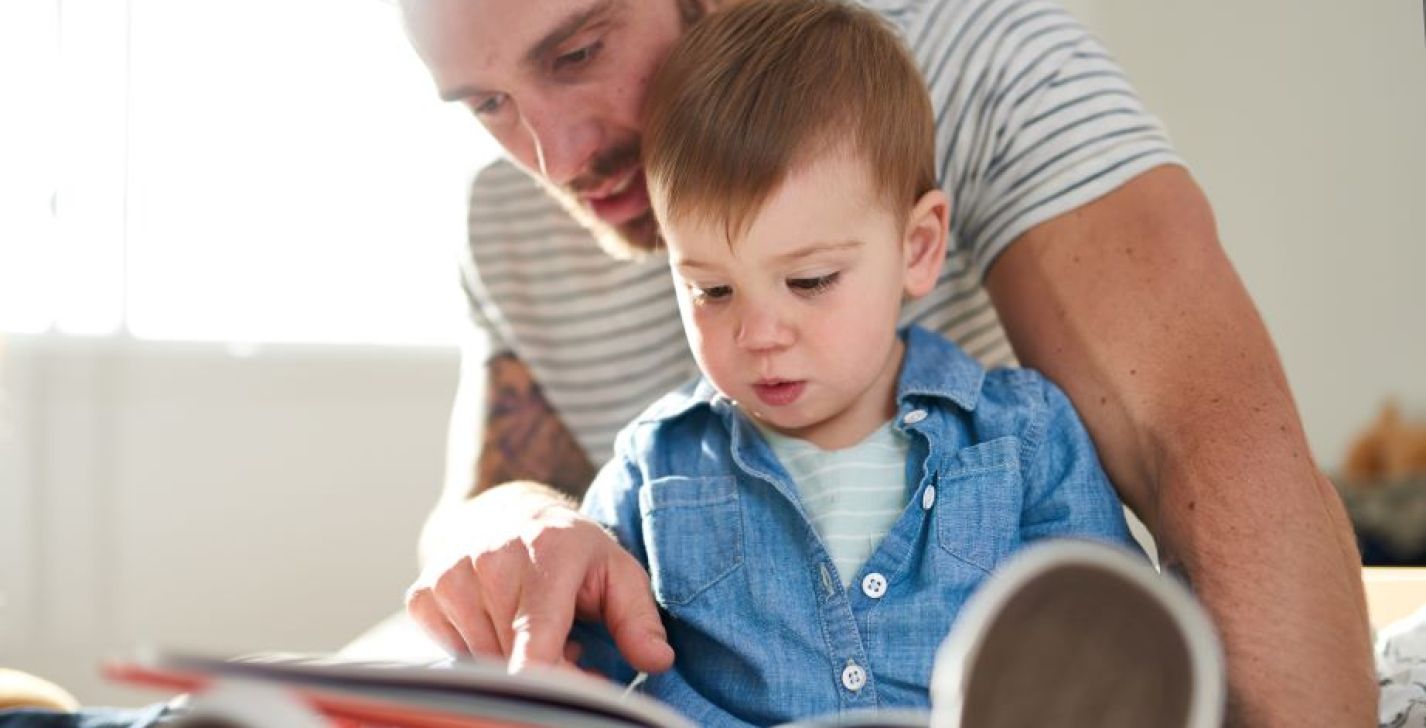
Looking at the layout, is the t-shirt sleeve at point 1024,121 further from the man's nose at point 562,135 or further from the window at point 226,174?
the window at point 226,174

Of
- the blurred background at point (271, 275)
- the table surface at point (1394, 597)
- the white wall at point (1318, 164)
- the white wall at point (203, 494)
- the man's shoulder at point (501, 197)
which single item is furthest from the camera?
the white wall at point (203, 494)

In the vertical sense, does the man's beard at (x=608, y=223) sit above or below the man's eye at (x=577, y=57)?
below

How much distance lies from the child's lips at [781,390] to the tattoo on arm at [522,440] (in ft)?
2.17

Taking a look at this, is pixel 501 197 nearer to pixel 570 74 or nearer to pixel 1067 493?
pixel 570 74

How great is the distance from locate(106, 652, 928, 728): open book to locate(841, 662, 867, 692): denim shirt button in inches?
20.8

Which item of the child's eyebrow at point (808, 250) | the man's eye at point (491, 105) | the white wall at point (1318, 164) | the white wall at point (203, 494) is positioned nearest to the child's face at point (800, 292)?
the child's eyebrow at point (808, 250)

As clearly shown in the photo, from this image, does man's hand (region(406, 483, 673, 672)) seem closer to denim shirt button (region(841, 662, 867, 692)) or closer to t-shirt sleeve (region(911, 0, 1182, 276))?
denim shirt button (region(841, 662, 867, 692))

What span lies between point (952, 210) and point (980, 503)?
404 millimetres

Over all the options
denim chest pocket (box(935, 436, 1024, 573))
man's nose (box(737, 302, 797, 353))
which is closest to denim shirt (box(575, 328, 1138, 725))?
denim chest pocket (box(935, 436, 1024, 573))

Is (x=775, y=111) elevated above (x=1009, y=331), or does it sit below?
above

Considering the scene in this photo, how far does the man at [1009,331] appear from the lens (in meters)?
1.15

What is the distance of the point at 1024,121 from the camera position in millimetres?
1434

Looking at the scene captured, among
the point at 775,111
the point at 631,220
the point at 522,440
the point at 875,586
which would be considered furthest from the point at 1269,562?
the point at 522,440

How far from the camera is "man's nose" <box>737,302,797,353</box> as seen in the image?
3.86ft
